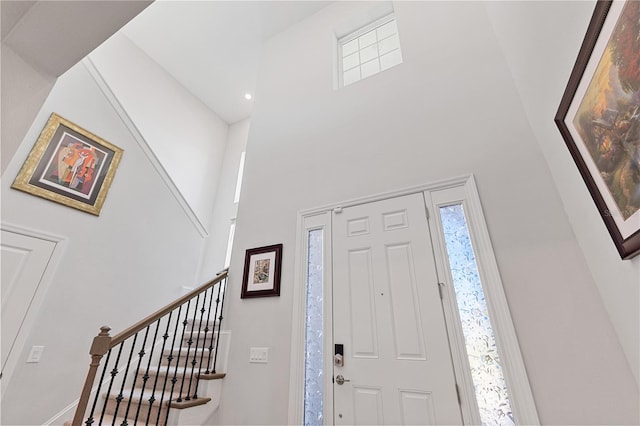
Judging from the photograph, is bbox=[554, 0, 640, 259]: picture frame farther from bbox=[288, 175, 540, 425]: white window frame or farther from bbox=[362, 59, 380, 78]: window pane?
bbox=[362, 59, 380, 78]: window pane

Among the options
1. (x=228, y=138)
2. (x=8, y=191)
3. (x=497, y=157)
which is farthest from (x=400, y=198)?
(x=228, y=138)

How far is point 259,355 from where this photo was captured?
8.01 feet

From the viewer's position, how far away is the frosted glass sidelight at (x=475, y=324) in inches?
66.2

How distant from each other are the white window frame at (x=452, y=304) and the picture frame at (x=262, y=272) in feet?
0.73

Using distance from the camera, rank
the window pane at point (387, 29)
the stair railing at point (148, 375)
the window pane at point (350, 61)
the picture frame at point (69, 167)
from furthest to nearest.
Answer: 1. the window pane at point (350, 61)
2. the window pane at point (387, 29)
3. the picture frame at point (69, 167)
4. the stair railing at point (148, 375)

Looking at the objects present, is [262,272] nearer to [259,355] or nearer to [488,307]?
[259,355]

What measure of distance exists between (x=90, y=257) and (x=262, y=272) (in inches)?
79.6

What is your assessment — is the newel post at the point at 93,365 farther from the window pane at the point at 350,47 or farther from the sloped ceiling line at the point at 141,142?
the window pane at the point at 350,47

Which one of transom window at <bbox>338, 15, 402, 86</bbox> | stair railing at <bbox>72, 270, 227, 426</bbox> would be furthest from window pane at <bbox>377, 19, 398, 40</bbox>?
stair railing at <bbox>72, 270, 227, 426</bbox>

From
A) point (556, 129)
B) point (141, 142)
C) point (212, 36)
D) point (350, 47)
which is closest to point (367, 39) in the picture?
point (350, 47)

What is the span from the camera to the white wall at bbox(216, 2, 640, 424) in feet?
5.29

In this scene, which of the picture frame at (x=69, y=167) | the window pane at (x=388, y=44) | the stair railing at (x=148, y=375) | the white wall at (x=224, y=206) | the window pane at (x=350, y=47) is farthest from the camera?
the white wall at (x=224, y=206)

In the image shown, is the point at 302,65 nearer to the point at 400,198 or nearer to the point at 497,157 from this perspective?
the point at 400,198

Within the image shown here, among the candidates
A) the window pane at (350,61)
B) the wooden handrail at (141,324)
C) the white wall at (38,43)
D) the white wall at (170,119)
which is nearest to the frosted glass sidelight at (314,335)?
the wooden handrail at (141,324)
